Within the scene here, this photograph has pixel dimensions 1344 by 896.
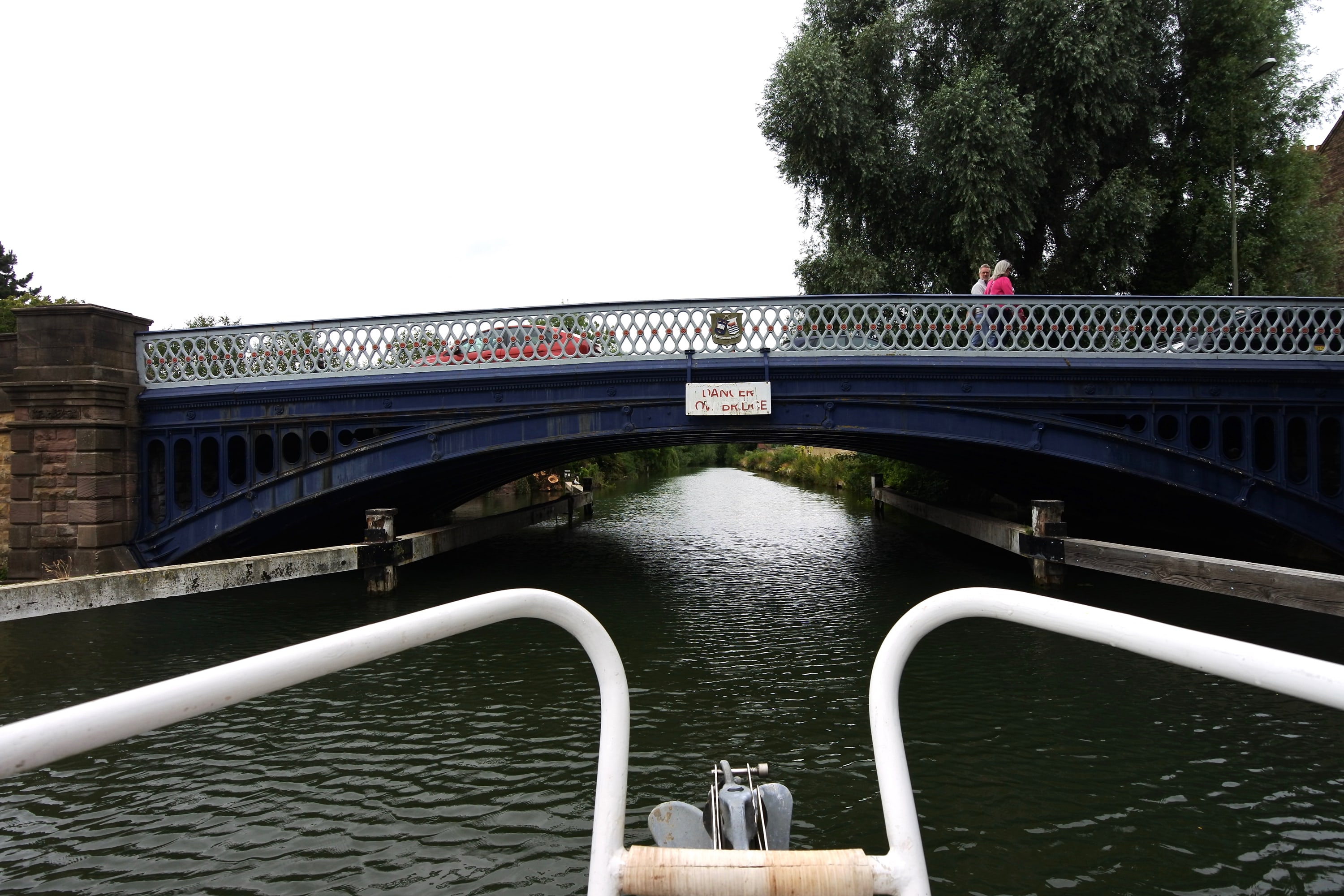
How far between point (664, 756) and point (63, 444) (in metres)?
10.7

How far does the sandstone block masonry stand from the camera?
11.1 metres

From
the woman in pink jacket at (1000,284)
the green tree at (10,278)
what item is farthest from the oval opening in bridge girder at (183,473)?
the green tree at (10,278)

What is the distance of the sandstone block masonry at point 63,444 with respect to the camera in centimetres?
1106

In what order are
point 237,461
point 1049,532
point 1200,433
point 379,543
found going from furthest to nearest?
point 237,461 < point 1200,433 < point 379,543 < point 1049,532

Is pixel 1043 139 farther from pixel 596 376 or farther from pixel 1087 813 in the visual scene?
pixel 1087 813

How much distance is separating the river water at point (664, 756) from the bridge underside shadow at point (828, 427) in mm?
1798

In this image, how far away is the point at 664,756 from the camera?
5426mm

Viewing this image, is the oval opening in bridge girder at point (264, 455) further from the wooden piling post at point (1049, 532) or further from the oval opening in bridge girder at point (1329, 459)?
the oval opening in bridge girder at point (1329, 459)

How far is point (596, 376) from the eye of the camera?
11.2 meters

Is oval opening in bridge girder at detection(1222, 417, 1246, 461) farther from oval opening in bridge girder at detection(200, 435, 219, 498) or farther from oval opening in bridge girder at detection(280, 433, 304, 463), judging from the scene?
oval opening in bridge girder at detection(200, 435, 219, 498)

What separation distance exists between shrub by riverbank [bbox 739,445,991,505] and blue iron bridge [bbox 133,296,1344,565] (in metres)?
9.29

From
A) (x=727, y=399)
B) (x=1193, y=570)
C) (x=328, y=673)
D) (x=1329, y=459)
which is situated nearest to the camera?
(x=328, y=673)

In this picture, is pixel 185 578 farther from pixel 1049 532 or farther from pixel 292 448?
pixel 1049 532

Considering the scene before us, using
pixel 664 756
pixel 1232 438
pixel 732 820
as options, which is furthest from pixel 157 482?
pixel 1232 438
